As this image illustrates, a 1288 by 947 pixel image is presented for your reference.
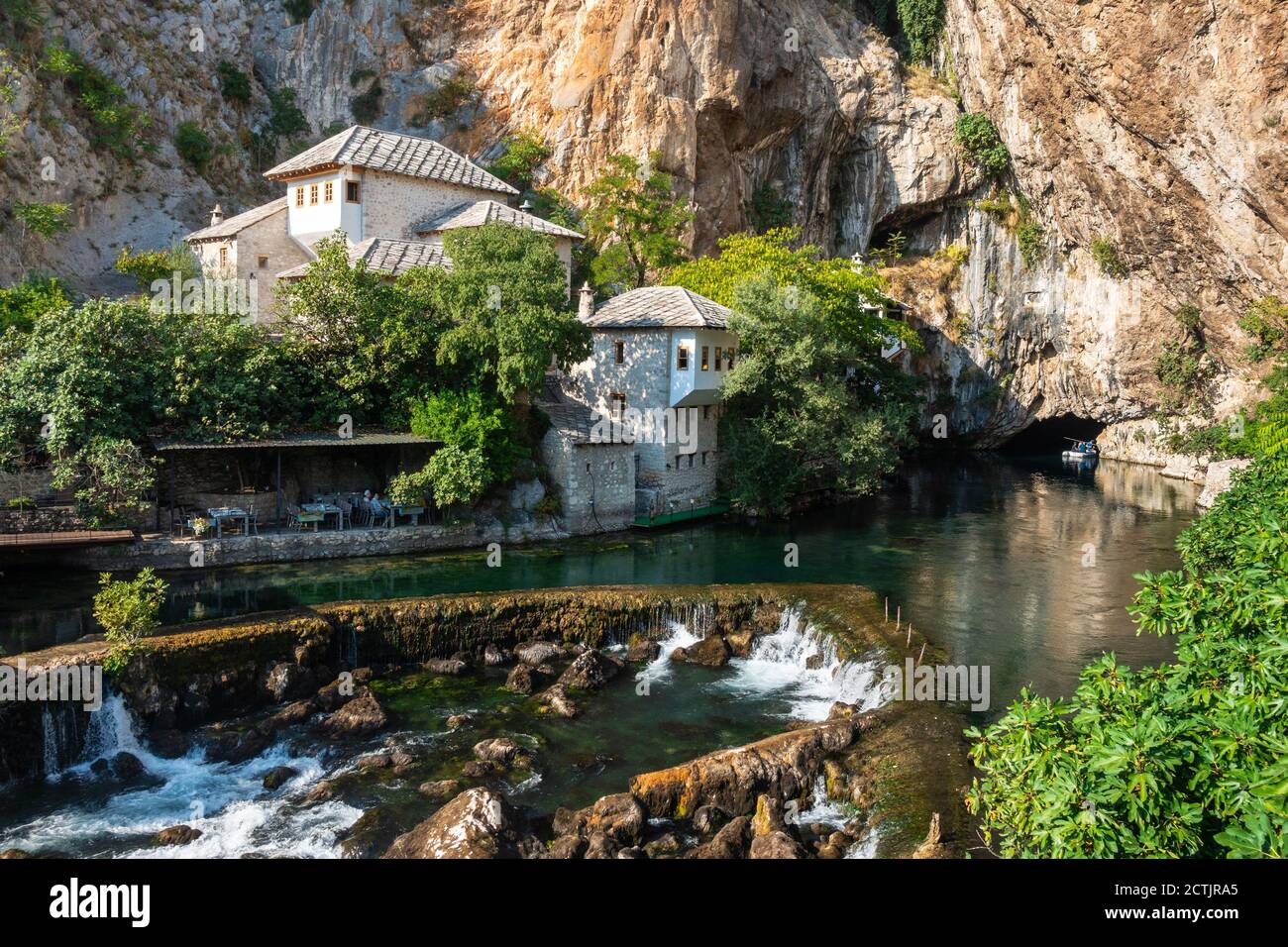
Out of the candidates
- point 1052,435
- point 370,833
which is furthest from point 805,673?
point 1052,435

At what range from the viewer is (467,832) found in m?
12.3

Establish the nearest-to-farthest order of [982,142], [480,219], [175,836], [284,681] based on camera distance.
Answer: [175,836], [284,681], [480,219], [982,142]

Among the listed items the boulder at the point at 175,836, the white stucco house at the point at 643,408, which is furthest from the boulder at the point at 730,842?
the white stucco house at the point at 643,408

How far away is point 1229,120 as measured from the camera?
29484 millimetres

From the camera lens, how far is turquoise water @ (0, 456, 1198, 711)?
2008 centimetres

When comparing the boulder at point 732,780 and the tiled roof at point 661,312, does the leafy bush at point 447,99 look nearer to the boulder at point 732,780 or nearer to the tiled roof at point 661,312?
the tiled roof at point 661,312

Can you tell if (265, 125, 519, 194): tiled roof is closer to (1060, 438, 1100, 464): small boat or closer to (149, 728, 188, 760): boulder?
(149, 728, 188, 760): boulder

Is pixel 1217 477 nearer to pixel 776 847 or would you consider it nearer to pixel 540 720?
pixel 540 720

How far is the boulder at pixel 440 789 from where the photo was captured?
46.7 ft

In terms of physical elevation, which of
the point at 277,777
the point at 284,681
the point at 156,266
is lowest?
the point at 277,777

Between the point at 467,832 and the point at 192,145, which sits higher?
the point at 192,145

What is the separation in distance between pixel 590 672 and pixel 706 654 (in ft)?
9.58
